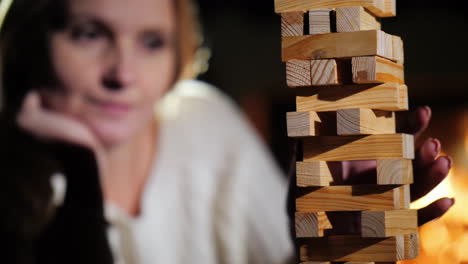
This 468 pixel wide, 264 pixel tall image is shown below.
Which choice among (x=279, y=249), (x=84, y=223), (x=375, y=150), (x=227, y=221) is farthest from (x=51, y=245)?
(x=375, y=150)

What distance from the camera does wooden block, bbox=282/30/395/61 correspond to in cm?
77

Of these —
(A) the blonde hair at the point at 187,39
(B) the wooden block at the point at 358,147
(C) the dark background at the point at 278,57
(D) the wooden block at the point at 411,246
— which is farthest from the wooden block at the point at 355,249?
(C) the dark background at the point at 278,57

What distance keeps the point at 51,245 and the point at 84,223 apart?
23 centimetres

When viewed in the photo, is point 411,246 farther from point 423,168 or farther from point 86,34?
point 86,34

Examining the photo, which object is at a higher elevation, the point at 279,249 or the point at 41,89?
the point at 41,89

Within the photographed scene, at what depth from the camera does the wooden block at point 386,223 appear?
80cm

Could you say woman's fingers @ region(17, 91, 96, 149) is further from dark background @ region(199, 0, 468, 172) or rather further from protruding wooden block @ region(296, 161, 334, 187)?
dark background @ region(199, 0, 468, 172)

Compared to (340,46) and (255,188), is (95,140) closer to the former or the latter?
(255,188)

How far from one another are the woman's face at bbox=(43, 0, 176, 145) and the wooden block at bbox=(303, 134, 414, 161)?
961 mm

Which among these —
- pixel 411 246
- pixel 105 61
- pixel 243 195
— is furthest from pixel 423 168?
pixel 243 195

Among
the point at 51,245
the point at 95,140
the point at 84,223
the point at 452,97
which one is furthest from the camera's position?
the point at 452,97

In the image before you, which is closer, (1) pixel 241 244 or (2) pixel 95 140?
(2) pixel 95 140

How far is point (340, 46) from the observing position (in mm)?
785

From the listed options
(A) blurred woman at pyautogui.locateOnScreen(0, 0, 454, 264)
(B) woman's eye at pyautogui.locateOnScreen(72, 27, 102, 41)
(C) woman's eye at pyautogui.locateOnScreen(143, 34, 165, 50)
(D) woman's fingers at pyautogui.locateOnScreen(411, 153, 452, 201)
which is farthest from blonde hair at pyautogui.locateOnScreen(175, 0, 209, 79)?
(D) woman's fingers at pyautogui.locateOnScreen(411, 153, 452, 201)
